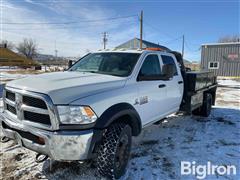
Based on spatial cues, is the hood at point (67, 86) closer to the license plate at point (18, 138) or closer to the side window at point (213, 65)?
the license plate at point (18, 138)

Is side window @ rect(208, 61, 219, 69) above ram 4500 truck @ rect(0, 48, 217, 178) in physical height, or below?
above

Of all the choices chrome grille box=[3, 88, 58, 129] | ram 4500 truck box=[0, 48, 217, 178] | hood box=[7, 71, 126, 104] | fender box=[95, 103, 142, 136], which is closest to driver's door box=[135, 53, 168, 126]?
ram 4500 truck box=[0, 48, 217, 178]

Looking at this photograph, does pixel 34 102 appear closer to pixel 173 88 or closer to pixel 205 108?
pixel 173 88

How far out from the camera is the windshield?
368 cm

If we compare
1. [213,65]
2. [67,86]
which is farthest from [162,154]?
[213,65]

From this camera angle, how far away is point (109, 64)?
13.1ft

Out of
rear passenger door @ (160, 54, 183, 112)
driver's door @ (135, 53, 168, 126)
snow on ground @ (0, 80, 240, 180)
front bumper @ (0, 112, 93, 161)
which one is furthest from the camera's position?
rear passenger door @ (160, 54, 183, 112)

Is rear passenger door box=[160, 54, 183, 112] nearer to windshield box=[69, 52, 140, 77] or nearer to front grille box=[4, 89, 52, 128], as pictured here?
windshield box=[69, 52, 140, 77]

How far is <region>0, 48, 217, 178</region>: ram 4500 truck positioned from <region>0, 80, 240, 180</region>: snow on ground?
1.69ft

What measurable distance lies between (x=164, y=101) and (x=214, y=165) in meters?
1.45

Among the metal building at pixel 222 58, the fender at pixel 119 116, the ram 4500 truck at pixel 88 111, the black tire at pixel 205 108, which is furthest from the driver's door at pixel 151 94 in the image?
the metal building at pixel 222 58

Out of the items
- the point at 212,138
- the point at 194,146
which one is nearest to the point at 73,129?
the point at 194,146

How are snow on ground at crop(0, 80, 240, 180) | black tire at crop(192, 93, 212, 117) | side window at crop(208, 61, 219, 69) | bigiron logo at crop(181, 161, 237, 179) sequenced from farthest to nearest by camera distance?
side window at crop(208, 61, 219, 69), black tire at crop(192, 93, 212, 117), bigiron logo at crop(181, 161, 237, 179), snow on ground at crop(0, 80, 240, 180)

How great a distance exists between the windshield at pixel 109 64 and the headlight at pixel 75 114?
116cm
